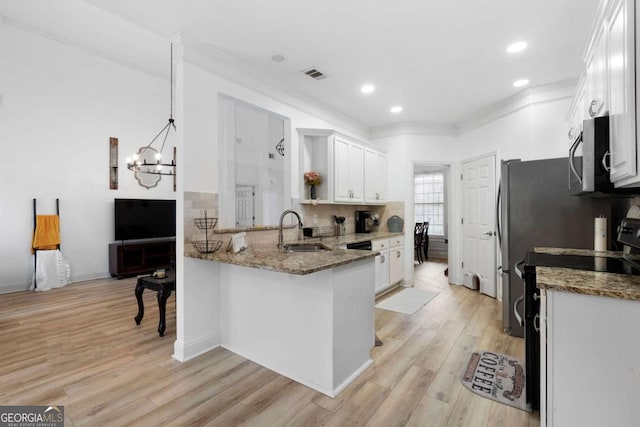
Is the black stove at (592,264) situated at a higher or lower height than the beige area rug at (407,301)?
higher

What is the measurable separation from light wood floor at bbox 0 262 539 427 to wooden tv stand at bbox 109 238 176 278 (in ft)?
5.91

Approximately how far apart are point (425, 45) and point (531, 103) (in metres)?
2.00

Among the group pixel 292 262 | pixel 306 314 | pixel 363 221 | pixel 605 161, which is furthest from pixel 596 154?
pixel 363 221

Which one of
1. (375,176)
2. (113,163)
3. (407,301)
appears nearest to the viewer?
(407,301)

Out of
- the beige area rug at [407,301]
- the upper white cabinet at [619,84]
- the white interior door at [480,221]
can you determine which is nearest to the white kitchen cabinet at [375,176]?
the white interior door at [480,221]

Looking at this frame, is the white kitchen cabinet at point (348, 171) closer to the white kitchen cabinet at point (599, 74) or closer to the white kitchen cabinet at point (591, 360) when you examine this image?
the white kitchen cabinet at point (599, 74)

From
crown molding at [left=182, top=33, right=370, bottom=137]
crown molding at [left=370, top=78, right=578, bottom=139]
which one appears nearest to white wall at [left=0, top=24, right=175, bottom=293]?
crown molding at [left=182, top=33, right=370, bottom=137]

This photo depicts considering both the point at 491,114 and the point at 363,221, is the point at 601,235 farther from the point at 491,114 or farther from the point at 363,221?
the point at 363,221

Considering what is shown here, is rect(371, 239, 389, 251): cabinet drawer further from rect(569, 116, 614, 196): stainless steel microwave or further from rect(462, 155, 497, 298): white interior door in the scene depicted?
rect(569, 116, 614, 196): stainless steel microwave

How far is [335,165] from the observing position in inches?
158

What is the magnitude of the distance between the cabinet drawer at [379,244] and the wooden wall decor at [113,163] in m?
4.88

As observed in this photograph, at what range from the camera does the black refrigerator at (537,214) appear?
2627mm

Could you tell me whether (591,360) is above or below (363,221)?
below

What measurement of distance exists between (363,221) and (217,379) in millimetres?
3349
